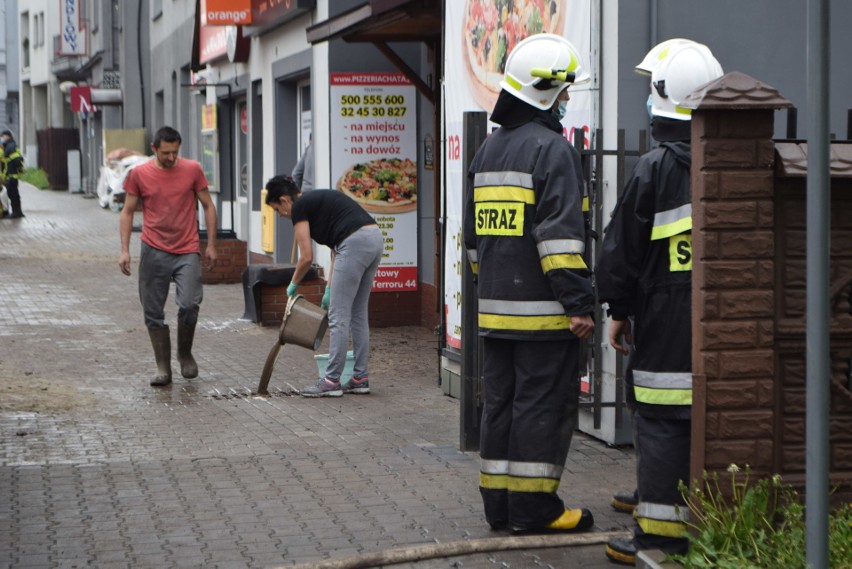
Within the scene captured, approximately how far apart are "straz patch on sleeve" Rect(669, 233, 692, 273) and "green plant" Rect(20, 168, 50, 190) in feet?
146

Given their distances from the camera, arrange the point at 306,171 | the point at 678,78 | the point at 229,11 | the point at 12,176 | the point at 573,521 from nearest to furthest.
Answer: the point at 678,78 → the point at 573,521 → the point at 306,171 → the point at 229,11 → the point at 12,176

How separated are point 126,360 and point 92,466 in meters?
4.30

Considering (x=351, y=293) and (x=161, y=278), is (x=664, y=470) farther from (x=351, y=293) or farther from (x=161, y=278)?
(x=161, y=278)

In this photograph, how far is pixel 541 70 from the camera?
5664 millimetres

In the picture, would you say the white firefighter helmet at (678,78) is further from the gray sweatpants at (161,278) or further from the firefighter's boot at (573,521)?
the gray sweatpants at (161,278)

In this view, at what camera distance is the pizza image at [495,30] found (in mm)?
8172

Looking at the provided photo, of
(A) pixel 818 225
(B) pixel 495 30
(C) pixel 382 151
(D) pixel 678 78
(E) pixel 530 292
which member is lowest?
(E) pixel 530 292

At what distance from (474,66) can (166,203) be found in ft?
8.20

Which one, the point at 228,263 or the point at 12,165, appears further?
the point at 12,165

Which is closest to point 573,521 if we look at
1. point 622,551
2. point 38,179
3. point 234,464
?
point 622,551

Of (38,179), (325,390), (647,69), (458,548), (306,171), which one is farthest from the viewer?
(38,179)

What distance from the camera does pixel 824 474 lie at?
3.56 m

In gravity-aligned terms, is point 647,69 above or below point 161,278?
above

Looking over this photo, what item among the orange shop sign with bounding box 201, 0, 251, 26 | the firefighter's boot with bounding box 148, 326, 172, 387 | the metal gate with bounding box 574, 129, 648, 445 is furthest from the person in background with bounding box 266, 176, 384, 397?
the orange shop sign with bounding box 201, 0, 251, 26
